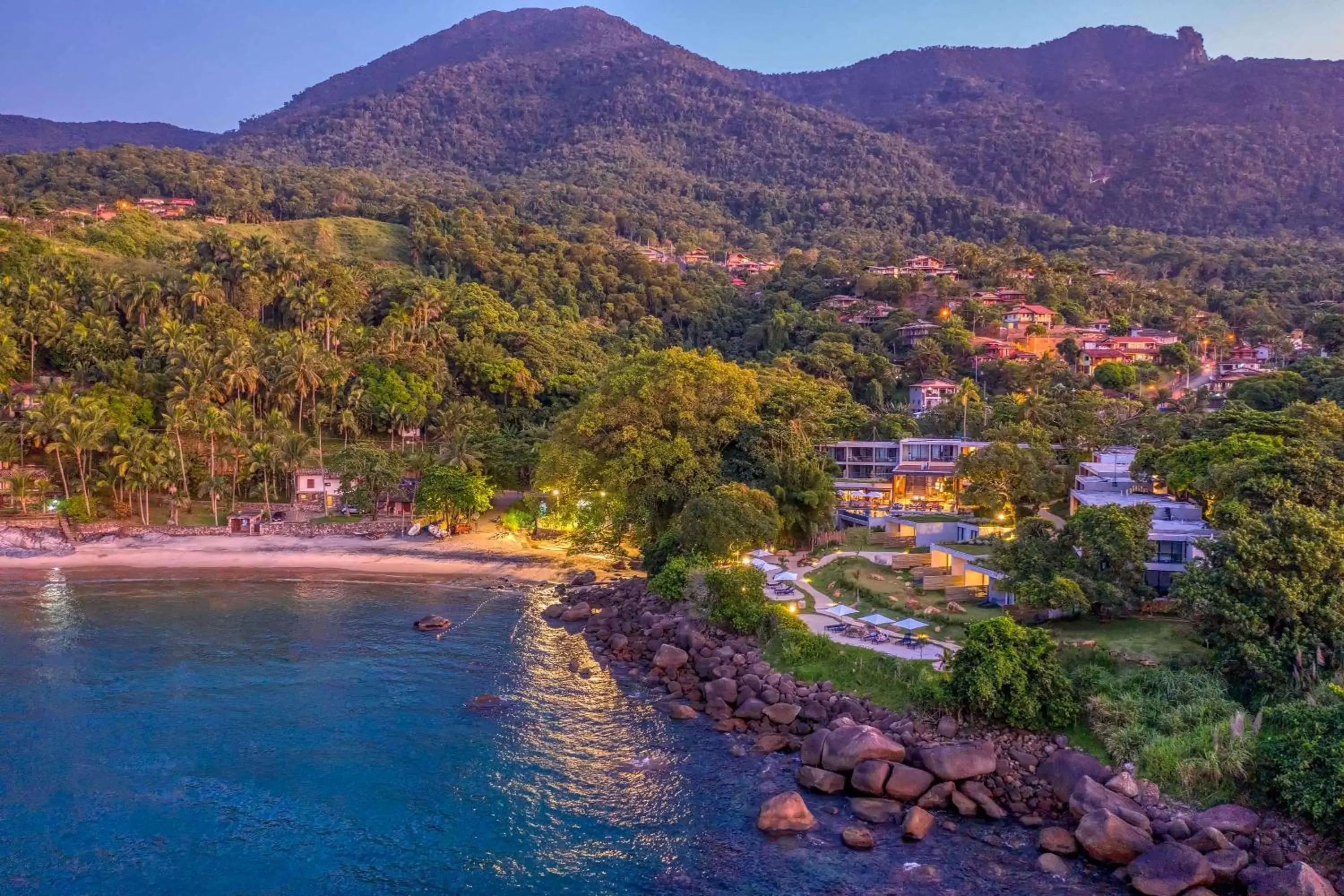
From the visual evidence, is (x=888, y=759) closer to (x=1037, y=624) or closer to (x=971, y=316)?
(x=1037, y=624)

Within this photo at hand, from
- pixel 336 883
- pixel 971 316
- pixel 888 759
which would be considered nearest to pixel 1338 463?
pixel 888 759

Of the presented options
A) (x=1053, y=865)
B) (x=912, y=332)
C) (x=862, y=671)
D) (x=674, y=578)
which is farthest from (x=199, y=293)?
(x=1053, y=865)

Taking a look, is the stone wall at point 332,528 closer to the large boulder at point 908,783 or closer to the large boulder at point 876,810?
the large boulder at point 876,810

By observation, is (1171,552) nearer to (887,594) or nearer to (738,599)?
(887,594)

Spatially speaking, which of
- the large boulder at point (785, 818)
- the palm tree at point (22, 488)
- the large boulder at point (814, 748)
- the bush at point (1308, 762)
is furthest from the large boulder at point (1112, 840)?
the palm tree at point (22, 488)

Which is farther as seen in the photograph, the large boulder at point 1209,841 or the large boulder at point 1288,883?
the large boulder at point 1209,841
